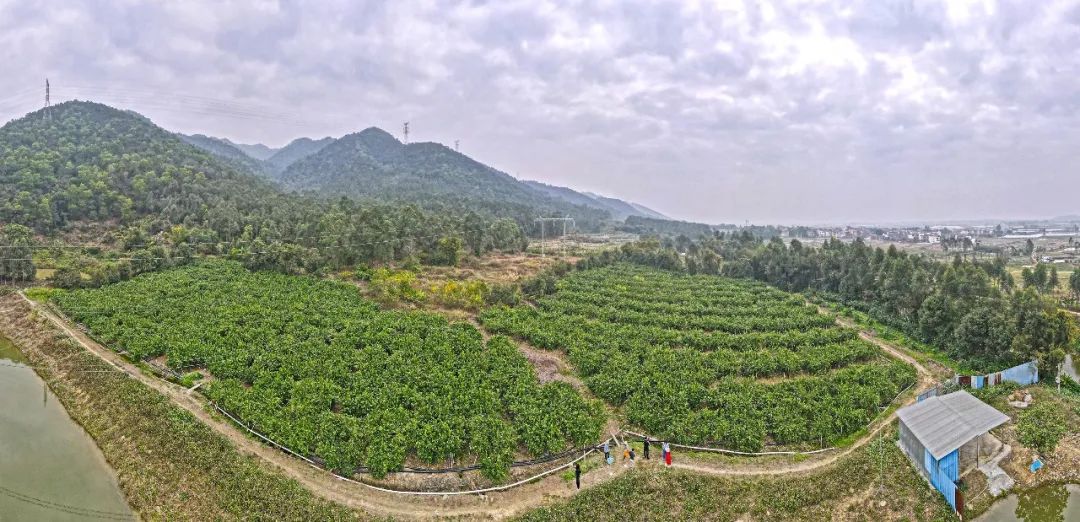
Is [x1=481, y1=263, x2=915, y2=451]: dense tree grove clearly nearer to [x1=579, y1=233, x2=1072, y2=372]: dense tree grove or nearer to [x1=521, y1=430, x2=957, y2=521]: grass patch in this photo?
[x1=521, y1=430, x2=957, y2=521]: grass patch

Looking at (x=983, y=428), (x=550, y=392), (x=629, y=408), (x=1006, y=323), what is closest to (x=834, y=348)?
(x=1006, y=323)

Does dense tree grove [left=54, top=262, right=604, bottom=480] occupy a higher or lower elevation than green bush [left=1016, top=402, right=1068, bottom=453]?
higher

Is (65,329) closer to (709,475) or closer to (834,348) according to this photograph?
(709,475)

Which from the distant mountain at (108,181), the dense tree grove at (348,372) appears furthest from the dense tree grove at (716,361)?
the distant mountain at (108,181)

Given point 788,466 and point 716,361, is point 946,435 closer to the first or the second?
point 788,466

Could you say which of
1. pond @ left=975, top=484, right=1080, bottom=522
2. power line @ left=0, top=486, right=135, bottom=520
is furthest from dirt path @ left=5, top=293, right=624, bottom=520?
pond @ left=975, top=484, right=1080, bottom=522

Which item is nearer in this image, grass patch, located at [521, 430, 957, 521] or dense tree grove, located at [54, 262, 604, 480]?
grass patch, located at [521, 430, 957, 521]

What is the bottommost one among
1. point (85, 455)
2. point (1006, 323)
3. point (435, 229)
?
point (85, 455)

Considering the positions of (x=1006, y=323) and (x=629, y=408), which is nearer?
(x=629, y=408)

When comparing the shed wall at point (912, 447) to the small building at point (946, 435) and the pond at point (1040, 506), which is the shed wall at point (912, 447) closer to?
the small building at point (946, 435)
